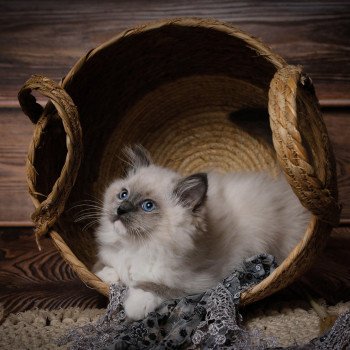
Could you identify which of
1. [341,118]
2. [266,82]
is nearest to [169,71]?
[266,82]

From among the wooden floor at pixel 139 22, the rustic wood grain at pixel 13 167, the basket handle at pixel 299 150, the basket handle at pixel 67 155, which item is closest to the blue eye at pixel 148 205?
the basket handle at pixel 67 155

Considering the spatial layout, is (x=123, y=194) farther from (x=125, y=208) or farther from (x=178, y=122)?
(x=178, y=122)

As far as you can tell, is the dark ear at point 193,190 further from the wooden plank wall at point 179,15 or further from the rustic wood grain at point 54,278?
the wooden plank wall at point 179,15

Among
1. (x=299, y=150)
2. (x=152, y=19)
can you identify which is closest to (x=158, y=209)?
(x=299, y=150)

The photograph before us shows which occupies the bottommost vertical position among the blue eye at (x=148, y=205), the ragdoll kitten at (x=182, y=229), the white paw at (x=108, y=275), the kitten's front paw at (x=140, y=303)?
the white paw at (x=108, y=275)

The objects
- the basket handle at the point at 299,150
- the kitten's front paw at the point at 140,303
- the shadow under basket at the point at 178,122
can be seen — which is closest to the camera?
the basket handle at the point at 299,150
